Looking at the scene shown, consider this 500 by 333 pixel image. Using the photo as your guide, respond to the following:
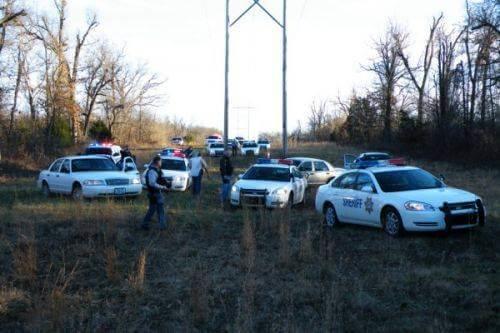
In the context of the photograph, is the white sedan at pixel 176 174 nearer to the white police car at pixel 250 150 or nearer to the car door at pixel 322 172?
the car door at pixel 322 172

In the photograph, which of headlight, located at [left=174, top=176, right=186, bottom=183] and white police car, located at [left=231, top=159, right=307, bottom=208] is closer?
white police car, located at [left=231, top=159, right=307, bottom=208]

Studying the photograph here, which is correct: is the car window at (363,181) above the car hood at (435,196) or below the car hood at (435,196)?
above

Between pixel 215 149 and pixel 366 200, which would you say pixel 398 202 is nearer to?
pixel 366 200

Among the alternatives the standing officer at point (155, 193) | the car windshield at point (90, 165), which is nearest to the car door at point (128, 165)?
the car windshield at point (90, 165)

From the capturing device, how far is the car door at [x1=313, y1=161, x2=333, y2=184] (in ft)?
89.8

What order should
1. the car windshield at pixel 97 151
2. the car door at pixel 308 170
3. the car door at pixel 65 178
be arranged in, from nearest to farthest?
the car door at pixel 65 178, the car door at pixel 308 170, the car windshield at pixel 97 151

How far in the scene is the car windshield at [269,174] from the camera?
1909cm

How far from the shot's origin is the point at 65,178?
1988cm

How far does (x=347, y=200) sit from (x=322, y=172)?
13.8 m

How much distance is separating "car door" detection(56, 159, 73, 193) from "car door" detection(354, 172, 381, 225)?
9960 millimetres

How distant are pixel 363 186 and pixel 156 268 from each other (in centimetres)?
515

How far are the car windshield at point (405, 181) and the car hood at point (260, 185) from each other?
16.1 ft

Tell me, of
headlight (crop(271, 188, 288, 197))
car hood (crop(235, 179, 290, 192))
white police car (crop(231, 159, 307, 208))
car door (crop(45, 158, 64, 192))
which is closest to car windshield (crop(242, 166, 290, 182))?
white police car (crop(231, 159, 307, 208))

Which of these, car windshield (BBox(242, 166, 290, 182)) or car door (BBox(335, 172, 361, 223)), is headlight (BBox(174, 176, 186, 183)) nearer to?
car windshield (BBox(242, 166, 290, 182))
